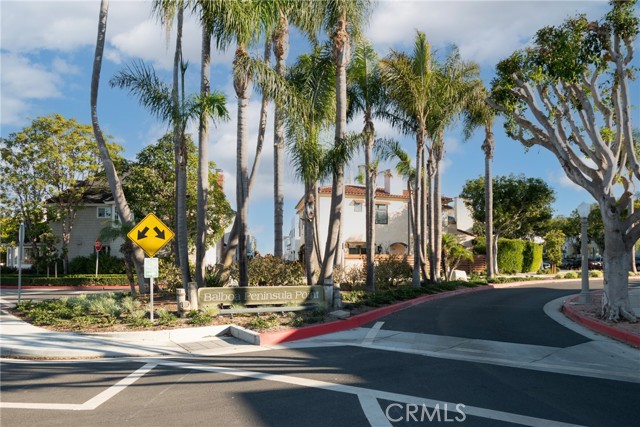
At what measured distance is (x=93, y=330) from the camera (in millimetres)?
12664

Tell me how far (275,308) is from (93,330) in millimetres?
4671

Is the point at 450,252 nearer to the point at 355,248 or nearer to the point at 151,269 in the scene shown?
the point at 355,248

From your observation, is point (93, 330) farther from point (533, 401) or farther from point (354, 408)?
point (533, 401)

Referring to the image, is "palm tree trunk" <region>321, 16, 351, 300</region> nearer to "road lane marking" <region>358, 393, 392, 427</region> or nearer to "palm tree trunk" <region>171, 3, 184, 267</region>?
"palm tree trunk" <region>171, 3, 184, 267</region>

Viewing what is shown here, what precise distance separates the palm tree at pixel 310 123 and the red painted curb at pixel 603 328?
8.64 metres

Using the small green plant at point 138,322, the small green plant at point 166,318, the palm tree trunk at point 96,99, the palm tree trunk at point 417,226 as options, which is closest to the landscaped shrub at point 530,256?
the palm tree trunk at point 417,226

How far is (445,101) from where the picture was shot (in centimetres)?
2383

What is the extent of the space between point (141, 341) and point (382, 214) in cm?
3129

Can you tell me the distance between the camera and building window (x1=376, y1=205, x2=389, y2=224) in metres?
41.5

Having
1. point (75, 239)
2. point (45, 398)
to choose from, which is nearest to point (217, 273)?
point (45, 398)

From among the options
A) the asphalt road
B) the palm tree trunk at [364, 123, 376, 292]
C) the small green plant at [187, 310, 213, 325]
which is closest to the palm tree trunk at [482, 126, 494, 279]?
the palm tree trunk at [364, 123, 376, 292]

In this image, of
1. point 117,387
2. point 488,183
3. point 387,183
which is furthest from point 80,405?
point 387,183

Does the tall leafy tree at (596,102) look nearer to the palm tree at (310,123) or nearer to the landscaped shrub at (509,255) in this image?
the palm tree at (310,123)

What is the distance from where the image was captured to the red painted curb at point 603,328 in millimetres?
10841
